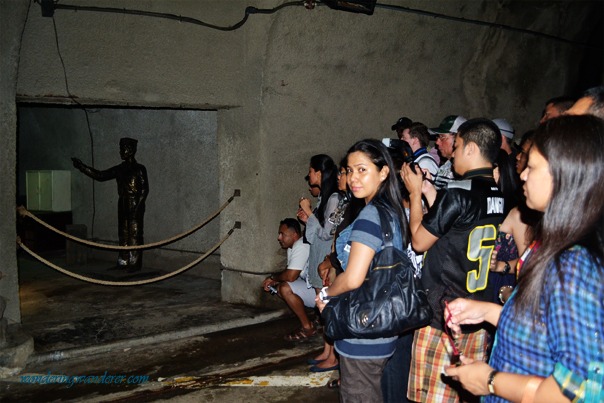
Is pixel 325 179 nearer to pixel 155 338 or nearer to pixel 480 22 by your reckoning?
pixel 155 338

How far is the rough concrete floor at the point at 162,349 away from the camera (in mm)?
4461

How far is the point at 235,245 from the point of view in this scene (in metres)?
6.83

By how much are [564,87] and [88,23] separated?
27.3 ft

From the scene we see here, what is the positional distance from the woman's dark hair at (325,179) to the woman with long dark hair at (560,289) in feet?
11.1

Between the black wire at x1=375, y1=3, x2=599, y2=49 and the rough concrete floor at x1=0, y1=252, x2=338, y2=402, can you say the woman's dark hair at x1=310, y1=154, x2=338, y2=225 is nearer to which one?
the rough concrete floor at x1=0, y1=252, x2=338, y2=402

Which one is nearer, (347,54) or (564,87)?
(347,54)

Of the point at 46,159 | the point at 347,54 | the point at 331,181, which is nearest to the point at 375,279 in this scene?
the point at 331,181

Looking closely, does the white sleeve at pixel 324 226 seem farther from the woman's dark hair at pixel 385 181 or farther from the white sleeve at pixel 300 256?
the woman's dark hair at pixel 385 181

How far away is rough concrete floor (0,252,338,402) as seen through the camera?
14.6 ft

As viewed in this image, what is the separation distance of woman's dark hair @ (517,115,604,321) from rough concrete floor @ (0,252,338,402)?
303cm

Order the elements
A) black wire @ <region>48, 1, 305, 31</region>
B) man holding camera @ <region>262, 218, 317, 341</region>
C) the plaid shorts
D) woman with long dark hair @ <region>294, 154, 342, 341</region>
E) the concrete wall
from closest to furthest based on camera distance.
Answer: the plaid shorts
woman with long dark hair @ <region>294, 154, 342, 341</region>
black wire @ <region>48, 1, 305, 31</region>
the concrete wall
man holding camera @ <region>262, 218, 317, 341</region>

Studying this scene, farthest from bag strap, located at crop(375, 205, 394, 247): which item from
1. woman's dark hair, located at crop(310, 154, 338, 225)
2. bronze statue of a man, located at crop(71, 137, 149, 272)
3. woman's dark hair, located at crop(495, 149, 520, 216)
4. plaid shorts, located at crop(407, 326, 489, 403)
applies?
bronze statue of a man, located at crop(71, 137, 149, 272)

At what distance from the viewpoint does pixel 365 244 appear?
2752 millimetres

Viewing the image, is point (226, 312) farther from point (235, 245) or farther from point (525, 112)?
point (525, 112)
